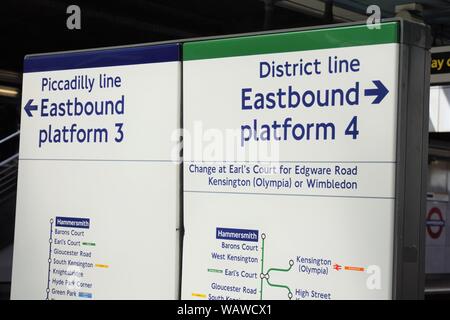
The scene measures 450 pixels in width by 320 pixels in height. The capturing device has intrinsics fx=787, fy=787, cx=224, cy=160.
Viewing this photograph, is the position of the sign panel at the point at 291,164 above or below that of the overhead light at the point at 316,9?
below

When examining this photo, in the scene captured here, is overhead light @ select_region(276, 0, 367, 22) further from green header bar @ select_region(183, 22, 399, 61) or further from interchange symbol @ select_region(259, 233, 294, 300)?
interchange symbol @ select_region(259, 233, 294, 300)

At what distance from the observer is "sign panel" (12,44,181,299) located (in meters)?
3.81

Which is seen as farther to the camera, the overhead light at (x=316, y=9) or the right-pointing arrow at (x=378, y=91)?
the overhead light at (x=316, y=9)

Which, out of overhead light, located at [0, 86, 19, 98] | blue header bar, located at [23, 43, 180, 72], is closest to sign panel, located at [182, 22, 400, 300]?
blue header bar, located at [23, 43, 180, 72]

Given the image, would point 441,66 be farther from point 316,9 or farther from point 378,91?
point 378,91

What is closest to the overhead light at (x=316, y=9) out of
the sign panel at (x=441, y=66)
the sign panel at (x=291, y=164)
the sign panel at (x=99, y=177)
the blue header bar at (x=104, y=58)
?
the sign panel at (x=441, y=66)

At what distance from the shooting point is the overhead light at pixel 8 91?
1335 centimetres

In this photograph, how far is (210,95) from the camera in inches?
145

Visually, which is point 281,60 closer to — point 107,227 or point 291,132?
point 291,132

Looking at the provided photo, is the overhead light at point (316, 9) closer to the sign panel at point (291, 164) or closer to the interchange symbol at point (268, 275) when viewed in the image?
the sign panel at point (291, 164)

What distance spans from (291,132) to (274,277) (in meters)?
0.64

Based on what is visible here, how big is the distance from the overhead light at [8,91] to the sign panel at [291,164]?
33.5 feet

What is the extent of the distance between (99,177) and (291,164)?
109 centimetres

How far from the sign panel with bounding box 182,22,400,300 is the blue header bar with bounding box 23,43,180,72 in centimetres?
12
